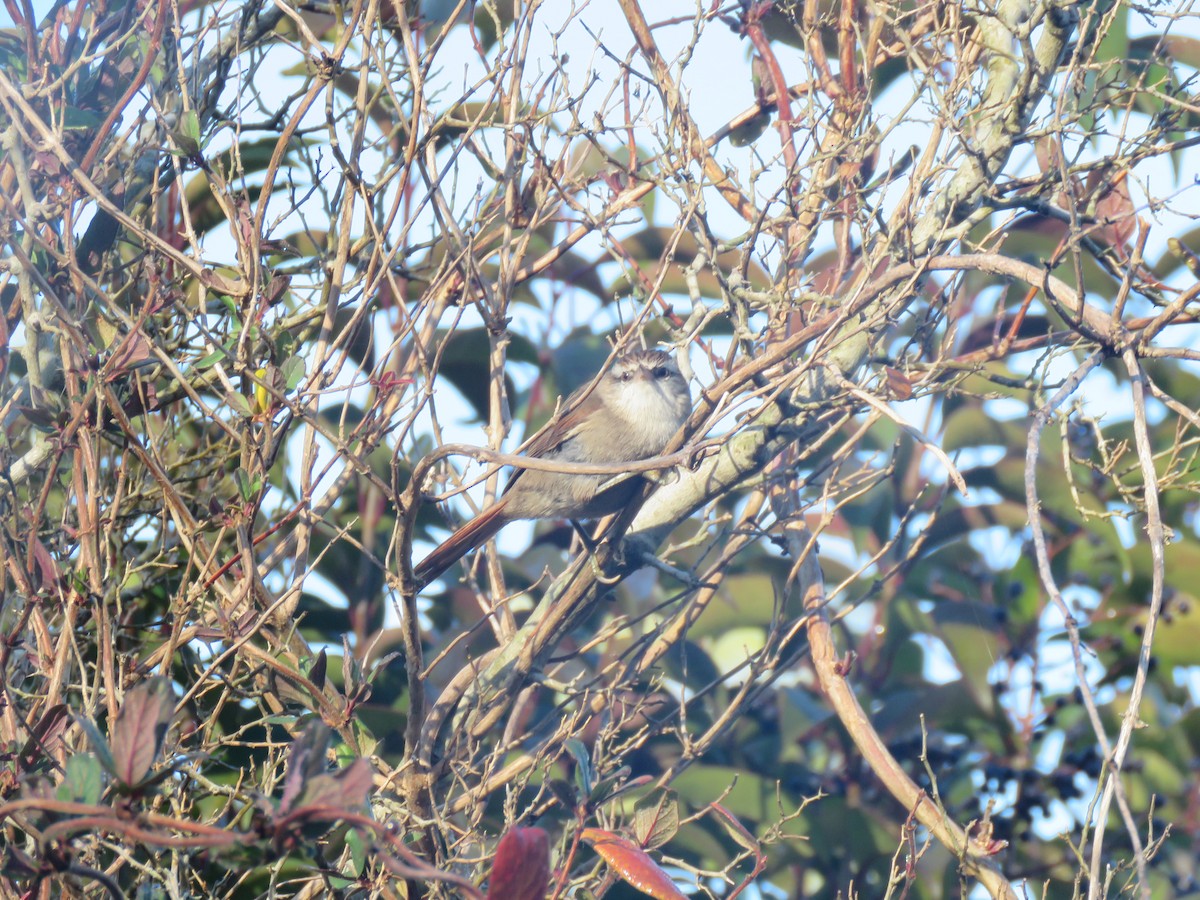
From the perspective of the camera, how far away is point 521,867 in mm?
1458

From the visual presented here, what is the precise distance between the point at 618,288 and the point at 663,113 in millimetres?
1271

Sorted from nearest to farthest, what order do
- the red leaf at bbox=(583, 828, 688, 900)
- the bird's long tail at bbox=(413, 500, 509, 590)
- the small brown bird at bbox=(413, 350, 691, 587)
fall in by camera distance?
the red leaf at bbox=(583, 828, 688, 900), the bird's long tail at bbox=(413, 500, 509, 590), the small brown bird at bbox=(413, 350, 691, 587)

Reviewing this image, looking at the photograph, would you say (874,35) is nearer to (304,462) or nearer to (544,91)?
(544,91)

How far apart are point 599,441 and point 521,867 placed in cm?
279

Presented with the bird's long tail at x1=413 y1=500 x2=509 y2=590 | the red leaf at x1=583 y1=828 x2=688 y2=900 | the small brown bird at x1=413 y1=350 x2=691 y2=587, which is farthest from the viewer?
the small brown bird at x1=413 y1=350 x2=691 y2=587

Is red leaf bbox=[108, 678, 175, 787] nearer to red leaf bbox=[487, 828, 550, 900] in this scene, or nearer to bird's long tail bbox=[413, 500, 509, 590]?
red leaf bbox=[487, 828, 550, 900]

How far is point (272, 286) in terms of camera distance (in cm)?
229

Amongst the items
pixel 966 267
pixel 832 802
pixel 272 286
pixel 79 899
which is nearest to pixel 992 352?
pixel 966 267

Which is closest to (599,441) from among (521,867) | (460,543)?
(460,543)

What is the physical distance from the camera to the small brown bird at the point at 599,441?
12.1ft

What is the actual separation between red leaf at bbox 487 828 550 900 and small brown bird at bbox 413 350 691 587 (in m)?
2.14

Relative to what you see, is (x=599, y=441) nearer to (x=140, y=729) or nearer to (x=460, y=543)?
(x=460, y=543)

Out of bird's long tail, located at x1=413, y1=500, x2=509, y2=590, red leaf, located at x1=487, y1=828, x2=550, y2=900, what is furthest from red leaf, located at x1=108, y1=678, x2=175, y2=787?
bird's long tail, located at x1=413, y1=500, x2=509, y2=590

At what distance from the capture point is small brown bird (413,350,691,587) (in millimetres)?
3691
